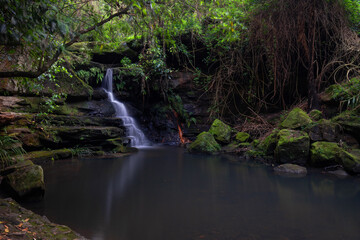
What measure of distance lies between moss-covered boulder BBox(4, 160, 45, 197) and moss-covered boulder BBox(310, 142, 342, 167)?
5739mm

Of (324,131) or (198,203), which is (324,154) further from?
(198,203)

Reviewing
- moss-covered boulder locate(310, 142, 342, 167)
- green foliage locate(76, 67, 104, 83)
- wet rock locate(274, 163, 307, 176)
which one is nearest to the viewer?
wet rock locate(274, 163, 307, 176)

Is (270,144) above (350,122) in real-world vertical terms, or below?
below

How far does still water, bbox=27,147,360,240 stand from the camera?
2635 millimetres

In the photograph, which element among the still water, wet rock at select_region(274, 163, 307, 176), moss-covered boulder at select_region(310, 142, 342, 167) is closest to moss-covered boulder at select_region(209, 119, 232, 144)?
the still water

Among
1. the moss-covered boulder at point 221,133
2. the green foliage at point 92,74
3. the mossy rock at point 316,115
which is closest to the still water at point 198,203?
the mossy rock at point 316,115

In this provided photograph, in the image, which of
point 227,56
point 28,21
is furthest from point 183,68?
point 28,21

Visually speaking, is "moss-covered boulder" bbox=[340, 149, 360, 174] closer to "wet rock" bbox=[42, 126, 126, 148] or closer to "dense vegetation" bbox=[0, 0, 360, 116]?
"dense vegetation" bbox=[0, 0, 360, 116]

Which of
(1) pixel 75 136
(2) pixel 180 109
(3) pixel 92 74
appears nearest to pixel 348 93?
(2) pixel 180 109

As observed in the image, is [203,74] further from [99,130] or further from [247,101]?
[99,130]

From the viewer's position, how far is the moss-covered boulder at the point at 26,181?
3189 mm

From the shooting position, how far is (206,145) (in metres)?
8.12

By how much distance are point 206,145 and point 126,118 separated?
169 inches

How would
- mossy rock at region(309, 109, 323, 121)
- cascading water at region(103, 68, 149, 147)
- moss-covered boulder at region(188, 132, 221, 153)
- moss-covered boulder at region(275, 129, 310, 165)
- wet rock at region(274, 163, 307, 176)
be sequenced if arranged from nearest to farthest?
wet rock at region(274, 163, 307, 176) < moss-covered boulder at region(275, 129, 310, 165) < mossy rock at region(309, 109, 323, 121) < moss-covered boulder at region(188, 132, 221, 153) < cascading water at region(103, 68, 149, 147)
